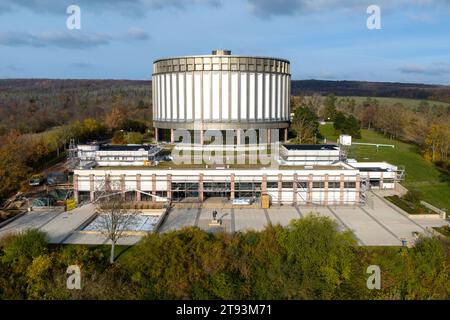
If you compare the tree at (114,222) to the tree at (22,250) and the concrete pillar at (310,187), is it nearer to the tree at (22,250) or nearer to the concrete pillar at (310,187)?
the tree at (22,250)

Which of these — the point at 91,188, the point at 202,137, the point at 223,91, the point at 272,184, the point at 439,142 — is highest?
the point at 223,91

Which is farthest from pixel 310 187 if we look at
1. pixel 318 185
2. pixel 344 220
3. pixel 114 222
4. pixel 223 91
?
pixel 223 91

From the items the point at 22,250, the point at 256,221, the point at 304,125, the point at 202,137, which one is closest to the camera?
the point at 22,250

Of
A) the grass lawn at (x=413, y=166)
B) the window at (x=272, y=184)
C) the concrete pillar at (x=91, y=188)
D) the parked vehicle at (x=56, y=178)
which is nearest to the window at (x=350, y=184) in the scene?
the window at (x=272, y=184)

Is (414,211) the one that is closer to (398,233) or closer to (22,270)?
(398,233)

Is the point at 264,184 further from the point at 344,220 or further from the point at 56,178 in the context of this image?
the point at 56,178

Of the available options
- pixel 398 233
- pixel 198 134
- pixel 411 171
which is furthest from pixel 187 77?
pixel 398 233

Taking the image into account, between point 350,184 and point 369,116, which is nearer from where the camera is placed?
point 350,184
